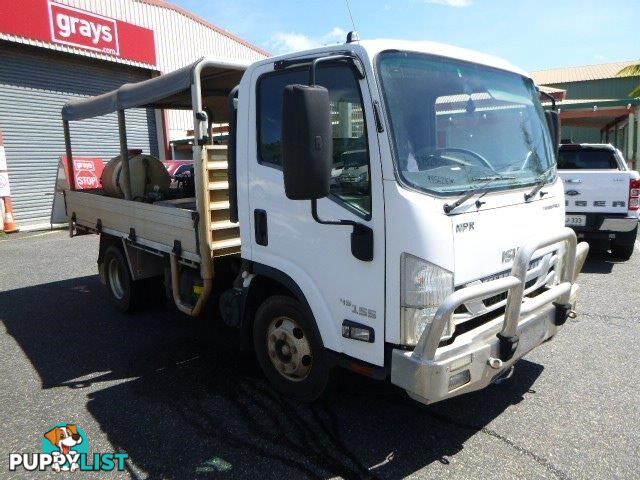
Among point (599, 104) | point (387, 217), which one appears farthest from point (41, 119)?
point (599, 104)

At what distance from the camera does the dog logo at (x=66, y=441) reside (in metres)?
2.96

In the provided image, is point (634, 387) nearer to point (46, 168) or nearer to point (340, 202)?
point (340, 202)

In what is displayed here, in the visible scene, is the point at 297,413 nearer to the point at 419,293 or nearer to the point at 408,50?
the point at 419,293

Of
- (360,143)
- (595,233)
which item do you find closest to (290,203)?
(360,143)

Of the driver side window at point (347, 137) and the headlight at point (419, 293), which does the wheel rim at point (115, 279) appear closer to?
the driver side window at point (347, 137)

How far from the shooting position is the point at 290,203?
3102 mm

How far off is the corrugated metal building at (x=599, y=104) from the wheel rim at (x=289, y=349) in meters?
14.7

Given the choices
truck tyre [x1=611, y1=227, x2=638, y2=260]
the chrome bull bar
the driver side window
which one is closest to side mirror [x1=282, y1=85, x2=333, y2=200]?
the driver side window

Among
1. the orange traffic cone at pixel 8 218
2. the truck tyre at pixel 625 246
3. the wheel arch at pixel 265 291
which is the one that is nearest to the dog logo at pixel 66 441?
the wheel arch at pixel 265 291

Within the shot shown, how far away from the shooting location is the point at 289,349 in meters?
3.39

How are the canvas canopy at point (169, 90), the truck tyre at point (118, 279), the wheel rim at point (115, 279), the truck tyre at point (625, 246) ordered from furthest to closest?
the truck tyre at point (625, 246), the wheel rim at point (115, 279), the truck tyre at point (118, 279), the canvas canopy at point (169, 90)

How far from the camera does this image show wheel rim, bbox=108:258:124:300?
5.81 m

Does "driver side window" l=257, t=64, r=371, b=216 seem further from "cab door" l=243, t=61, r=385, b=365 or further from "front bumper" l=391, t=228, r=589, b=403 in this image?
"front bumper" l=391, t=228, r=589, b=403

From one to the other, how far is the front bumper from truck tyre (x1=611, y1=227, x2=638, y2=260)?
16.1 feet
